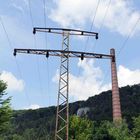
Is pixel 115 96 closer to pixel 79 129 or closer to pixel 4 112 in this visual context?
pixel 79 129

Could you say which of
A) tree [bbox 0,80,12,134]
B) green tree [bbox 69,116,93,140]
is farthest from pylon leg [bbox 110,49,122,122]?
tree [bbox 0,80,12,134]

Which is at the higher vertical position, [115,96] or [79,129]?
[115,96]

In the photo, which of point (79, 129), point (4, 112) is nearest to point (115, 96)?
point (79, 129)

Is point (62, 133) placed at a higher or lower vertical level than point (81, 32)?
lower

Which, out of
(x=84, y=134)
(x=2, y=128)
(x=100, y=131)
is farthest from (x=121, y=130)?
(x=2, y=128)

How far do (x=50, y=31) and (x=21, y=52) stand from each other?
3.33 metres

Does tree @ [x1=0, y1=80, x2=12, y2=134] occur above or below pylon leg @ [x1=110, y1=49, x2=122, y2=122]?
below

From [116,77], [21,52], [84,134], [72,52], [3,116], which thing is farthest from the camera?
[116,77]

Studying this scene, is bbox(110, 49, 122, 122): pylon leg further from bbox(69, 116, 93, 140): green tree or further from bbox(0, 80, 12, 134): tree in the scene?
bbox(0, 80, 12, 134): tree

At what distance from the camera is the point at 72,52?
33500 mm

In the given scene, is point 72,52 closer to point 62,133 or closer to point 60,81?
point 60,81

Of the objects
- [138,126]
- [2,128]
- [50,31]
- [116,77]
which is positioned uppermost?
[116,77]

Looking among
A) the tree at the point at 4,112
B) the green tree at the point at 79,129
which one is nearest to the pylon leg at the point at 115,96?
the green tree at the point at 79,129

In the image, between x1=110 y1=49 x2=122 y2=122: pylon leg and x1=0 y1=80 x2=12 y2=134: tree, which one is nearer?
x1=0 y1=80 x2=12 y2=134: tree
